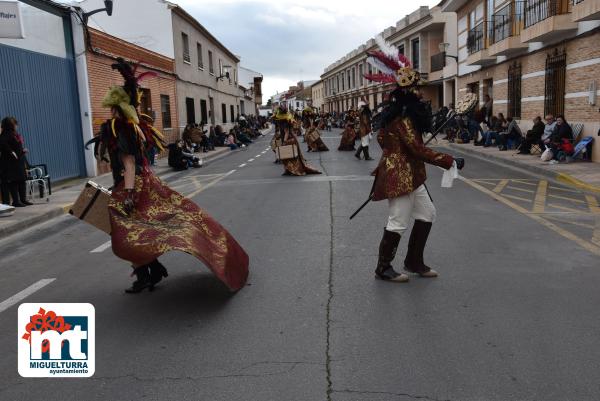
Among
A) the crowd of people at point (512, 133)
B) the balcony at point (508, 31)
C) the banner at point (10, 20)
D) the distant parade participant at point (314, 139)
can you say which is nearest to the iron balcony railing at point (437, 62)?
the crowd of people at point (512, 133)

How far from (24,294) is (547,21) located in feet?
50.4

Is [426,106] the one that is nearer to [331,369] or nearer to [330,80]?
[331,369]

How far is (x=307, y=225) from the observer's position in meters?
7.66

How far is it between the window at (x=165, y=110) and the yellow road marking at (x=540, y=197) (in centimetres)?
1609

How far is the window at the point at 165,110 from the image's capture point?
922 inches

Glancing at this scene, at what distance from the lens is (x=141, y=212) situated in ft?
15.3

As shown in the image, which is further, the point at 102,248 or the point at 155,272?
the point at 102,248

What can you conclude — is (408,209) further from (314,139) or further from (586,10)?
(314,139)

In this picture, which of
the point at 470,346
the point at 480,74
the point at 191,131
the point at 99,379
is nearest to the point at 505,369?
the point at 470,346

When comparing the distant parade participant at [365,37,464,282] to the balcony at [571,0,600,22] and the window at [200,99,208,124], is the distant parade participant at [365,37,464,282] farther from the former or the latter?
the window at [200,99,208,124]

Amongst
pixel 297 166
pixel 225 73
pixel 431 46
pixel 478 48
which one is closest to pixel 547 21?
pixel 297 166

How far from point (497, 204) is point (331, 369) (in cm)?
637

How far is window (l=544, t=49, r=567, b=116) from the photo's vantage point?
16.9 metres

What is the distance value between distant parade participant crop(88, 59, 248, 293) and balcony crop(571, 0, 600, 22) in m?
11.9
